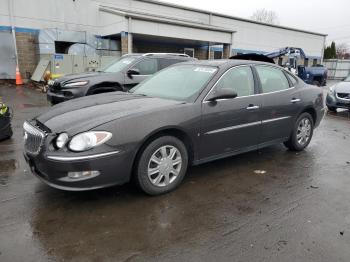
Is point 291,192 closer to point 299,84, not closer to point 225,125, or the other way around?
point 225,125

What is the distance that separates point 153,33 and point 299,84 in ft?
44.3

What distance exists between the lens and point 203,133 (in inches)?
152

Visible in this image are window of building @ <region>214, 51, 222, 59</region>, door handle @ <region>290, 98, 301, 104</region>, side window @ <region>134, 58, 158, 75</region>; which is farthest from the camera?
window of building @ <region>214, 51, 222, 59</region>

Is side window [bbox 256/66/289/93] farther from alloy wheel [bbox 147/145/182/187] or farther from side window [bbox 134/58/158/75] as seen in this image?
side window [bbox 134/58/158/75]

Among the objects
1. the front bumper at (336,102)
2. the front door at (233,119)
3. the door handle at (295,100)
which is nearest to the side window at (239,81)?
the front door at (233,119)

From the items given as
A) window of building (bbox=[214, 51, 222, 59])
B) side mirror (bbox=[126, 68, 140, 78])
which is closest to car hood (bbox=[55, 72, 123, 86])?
side mirror (bbox=[126, 68, 140, 78])

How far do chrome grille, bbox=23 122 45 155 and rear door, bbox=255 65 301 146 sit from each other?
3078 millimetres

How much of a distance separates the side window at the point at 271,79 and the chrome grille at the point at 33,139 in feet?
10.6

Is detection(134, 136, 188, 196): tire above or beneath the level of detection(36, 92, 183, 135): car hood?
beneath

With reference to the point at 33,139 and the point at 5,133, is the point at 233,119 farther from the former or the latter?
the point at 5,133


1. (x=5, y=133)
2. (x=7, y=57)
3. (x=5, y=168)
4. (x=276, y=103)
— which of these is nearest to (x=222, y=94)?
(x=276, y=103)

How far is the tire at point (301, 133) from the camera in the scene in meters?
5.33

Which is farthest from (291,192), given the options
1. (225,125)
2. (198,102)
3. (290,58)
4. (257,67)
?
(290,58)

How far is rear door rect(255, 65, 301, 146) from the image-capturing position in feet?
15.4
